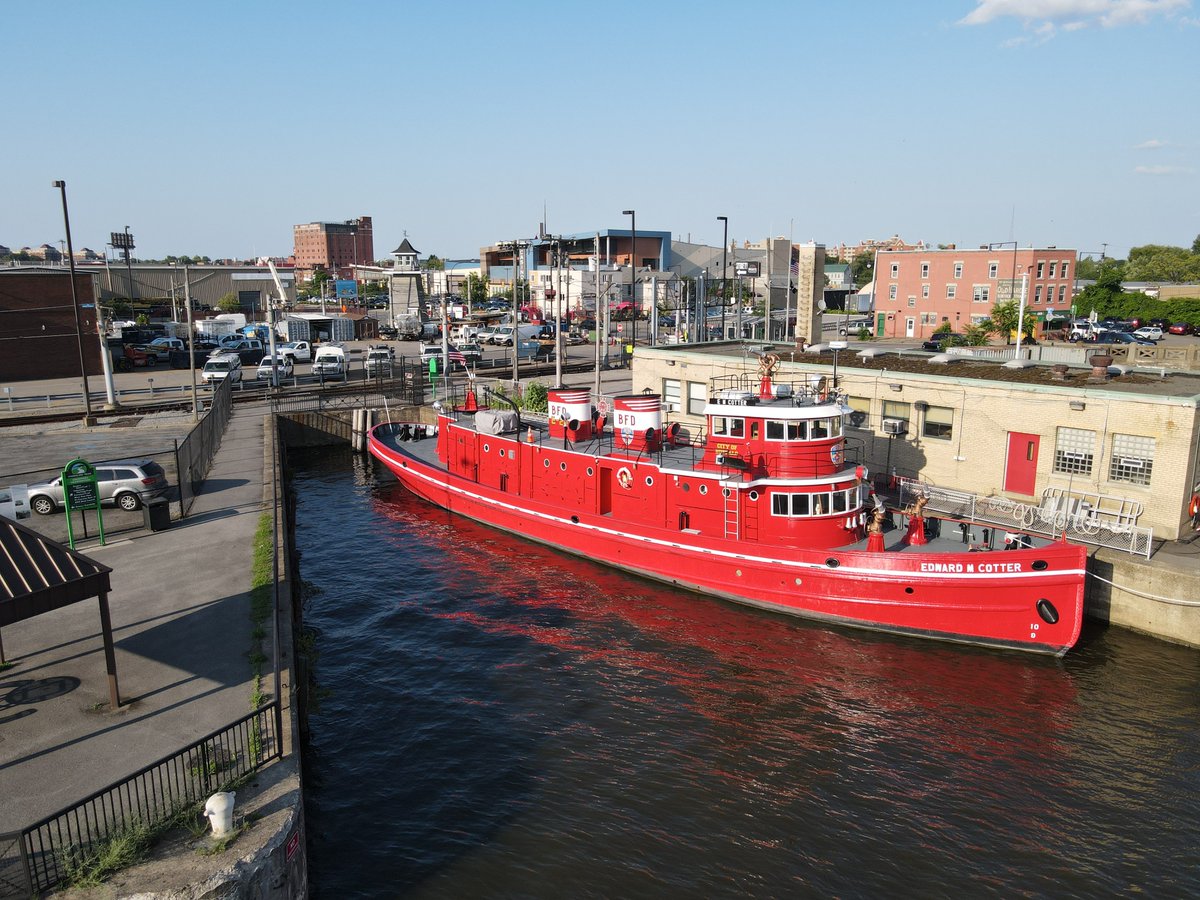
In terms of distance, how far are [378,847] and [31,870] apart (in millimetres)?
5619

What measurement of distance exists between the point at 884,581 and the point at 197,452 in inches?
1004

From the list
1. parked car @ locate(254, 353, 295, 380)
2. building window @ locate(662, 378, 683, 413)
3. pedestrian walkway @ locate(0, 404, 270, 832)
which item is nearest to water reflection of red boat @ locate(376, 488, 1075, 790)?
pedestrian walkway @ locate(0, 404, 270, 832)

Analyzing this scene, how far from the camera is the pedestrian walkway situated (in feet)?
40.8

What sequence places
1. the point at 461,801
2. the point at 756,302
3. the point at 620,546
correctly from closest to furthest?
the point at 461,801, the point at 620,546, the point at 756,302

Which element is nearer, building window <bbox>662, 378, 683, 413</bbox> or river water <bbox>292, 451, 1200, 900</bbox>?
river water <bbox>292, 451, 1200, 900</bbox>

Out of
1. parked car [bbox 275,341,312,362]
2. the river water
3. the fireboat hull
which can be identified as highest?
parked car [bbox 275,341,312,362]

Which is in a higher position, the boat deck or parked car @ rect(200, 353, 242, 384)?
parked car @ rect(200, 353, 242, 384)

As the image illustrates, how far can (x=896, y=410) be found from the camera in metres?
30.6

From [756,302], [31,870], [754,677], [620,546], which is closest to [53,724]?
[31,870]

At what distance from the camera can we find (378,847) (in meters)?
14.0

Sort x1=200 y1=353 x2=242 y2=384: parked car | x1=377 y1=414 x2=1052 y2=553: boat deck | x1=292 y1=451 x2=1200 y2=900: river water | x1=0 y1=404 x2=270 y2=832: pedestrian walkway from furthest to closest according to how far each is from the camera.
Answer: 1. x1=200 y1=353 x2=242 y2=384: parked car
2. x1=377 y1=414 x2=1052 y2=553: boat deck
3. x1=292 y1=451 x2=1200 y2=900: river water
4. x1=0 y1=404 x2=270 y2=832: pedestrian walkway

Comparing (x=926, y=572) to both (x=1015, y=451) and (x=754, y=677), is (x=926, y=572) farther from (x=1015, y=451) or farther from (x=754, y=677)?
(x=1015, y=451)

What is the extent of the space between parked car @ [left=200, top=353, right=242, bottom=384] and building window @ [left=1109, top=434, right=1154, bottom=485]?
48476mm

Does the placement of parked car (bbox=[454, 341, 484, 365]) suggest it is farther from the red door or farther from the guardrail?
the red door
